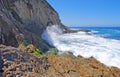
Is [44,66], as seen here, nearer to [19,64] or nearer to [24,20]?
[19,64]

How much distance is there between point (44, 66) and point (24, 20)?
19230mm

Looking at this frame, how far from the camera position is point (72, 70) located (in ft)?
26.3

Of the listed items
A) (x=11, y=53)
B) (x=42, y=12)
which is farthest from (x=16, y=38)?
(x=42, y=12)

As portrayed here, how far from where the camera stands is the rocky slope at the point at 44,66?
6684 mm

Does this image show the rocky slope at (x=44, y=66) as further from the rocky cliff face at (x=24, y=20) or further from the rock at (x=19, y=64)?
the rocky cliff face at (x=24, y=20)

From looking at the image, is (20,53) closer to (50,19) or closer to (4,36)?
(4,36)

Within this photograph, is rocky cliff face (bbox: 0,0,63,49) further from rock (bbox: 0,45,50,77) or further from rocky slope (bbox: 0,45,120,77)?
rock (bbox: 0,45,50,77)

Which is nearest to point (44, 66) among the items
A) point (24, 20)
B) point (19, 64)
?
point (19, 64)

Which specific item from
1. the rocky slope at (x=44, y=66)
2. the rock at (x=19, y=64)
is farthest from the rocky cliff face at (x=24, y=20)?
the rock at (x=19, y=64)

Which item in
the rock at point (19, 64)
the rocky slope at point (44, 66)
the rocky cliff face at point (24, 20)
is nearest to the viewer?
the rock at point (19, 64)

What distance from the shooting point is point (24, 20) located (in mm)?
26656

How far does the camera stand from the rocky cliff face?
11633 mm

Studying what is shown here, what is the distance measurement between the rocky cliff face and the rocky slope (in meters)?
2.89

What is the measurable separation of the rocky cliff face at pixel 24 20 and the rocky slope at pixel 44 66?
2890 millimetres
